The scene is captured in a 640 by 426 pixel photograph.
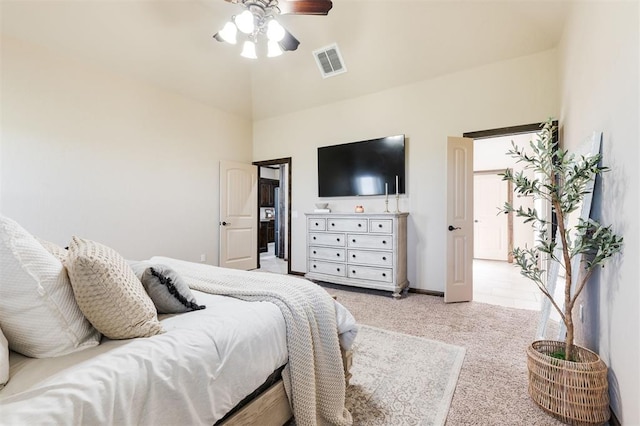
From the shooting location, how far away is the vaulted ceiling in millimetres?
3025

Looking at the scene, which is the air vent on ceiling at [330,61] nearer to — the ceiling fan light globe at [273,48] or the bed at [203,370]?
the ceiling fan light globe at [273,48]

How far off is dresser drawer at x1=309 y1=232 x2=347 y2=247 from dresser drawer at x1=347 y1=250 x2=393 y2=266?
209mm

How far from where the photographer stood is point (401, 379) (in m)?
1.90

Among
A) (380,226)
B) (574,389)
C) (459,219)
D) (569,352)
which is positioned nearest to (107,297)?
(574,389)

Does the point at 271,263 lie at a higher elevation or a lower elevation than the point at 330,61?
lower

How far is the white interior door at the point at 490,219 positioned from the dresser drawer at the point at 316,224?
152 inches

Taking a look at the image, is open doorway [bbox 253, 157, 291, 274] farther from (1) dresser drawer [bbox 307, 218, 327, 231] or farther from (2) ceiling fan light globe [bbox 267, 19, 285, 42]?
(2) ceiling fan light globe [bbox 267, 19, 285, 42]

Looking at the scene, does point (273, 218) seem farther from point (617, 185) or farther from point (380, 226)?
point (617, 185)

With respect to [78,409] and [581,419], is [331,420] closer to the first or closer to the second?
[78,409]

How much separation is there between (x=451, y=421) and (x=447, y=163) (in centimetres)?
274

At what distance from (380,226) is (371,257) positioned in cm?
43

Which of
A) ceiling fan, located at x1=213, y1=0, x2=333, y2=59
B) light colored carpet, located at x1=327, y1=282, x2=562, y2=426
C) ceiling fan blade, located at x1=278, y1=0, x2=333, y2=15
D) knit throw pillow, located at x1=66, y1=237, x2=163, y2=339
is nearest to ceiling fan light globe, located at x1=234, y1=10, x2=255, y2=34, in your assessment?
ceiling fan, located at x1=213, y1=0, x2=333, y2=59

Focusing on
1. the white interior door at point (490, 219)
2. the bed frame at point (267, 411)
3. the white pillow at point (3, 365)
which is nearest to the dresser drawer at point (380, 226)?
the bed frame at point (267, 411)

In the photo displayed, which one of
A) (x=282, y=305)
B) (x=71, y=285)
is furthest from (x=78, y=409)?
(x=282, y=305)
